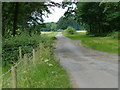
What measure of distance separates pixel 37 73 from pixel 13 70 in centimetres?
233

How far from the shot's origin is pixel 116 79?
23.1 ft

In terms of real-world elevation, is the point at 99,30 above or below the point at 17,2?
below

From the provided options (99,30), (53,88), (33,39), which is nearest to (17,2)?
(33,39)

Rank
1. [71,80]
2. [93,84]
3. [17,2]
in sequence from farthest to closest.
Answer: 1. [17,2]
2. [71,80]
3. [93,84]

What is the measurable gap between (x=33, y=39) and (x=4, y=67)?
100 inches

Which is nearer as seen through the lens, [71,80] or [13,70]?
[13,70]

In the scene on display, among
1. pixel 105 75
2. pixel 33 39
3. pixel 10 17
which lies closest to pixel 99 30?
pixel 10 17

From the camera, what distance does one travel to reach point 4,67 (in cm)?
1001

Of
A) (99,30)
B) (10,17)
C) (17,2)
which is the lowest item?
(99,30)

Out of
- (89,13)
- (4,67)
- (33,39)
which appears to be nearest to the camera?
(4,67)

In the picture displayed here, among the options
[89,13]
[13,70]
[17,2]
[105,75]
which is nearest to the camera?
[13,70]

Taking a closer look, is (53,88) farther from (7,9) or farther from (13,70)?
(7,9)

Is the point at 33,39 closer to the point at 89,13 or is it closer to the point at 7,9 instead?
the point at 7,9

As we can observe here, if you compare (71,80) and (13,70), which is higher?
(13,70)
